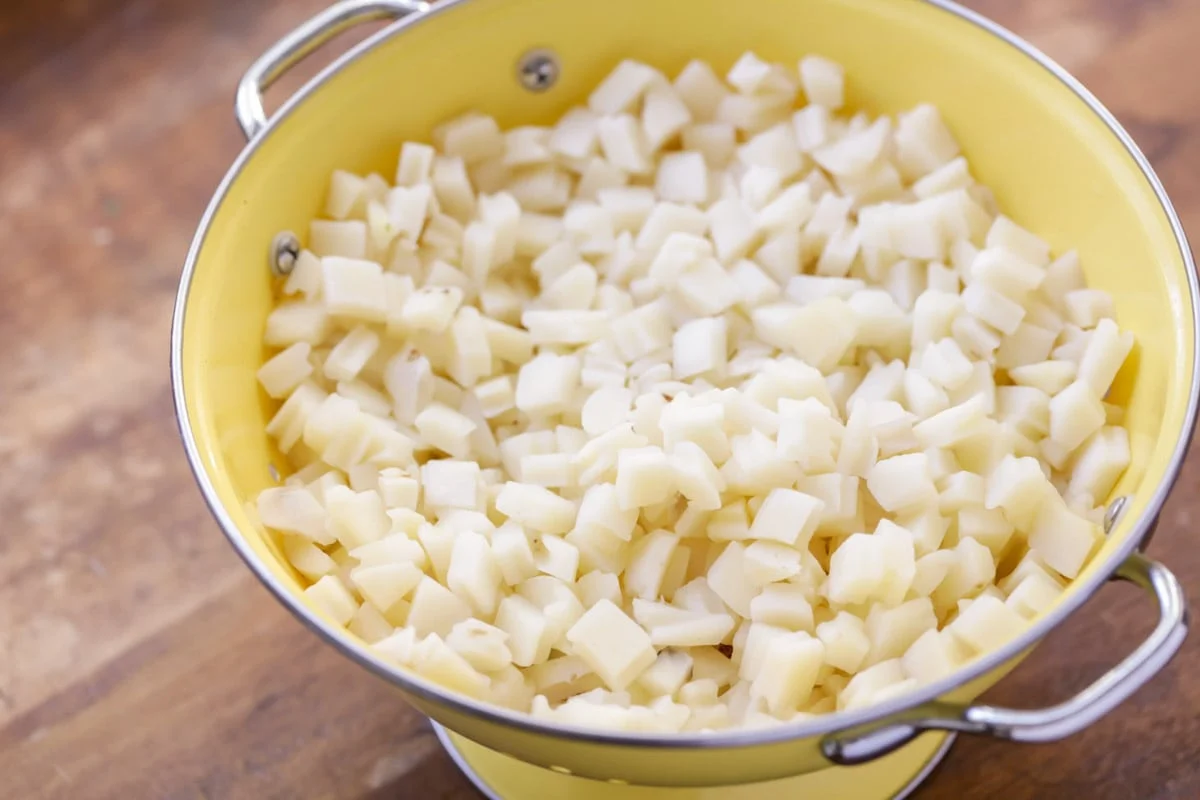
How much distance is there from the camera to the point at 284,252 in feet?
3.42

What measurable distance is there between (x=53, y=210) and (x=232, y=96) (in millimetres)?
252

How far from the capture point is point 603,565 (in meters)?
0.92

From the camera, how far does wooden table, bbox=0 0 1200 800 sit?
1019 millimetres

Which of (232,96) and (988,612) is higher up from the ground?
(232,96)

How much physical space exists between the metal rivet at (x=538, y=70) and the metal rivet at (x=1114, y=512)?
0.66m

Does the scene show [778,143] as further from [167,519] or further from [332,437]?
[167,519]

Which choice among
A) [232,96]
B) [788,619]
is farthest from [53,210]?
[788,619]

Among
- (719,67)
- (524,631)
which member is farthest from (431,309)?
(719,67)

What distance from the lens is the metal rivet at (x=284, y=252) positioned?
3.37ft

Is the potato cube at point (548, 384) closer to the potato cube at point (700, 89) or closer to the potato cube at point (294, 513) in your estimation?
the potato cube at point (294, 513)

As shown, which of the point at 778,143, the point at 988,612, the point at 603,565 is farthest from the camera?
→ the point at 778,143

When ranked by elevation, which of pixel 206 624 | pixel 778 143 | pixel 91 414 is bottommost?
pixel 206 624

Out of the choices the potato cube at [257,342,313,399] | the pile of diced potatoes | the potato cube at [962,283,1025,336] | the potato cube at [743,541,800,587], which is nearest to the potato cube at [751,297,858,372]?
the pile of diced potatoes

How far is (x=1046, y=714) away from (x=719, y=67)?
75 centimetres
